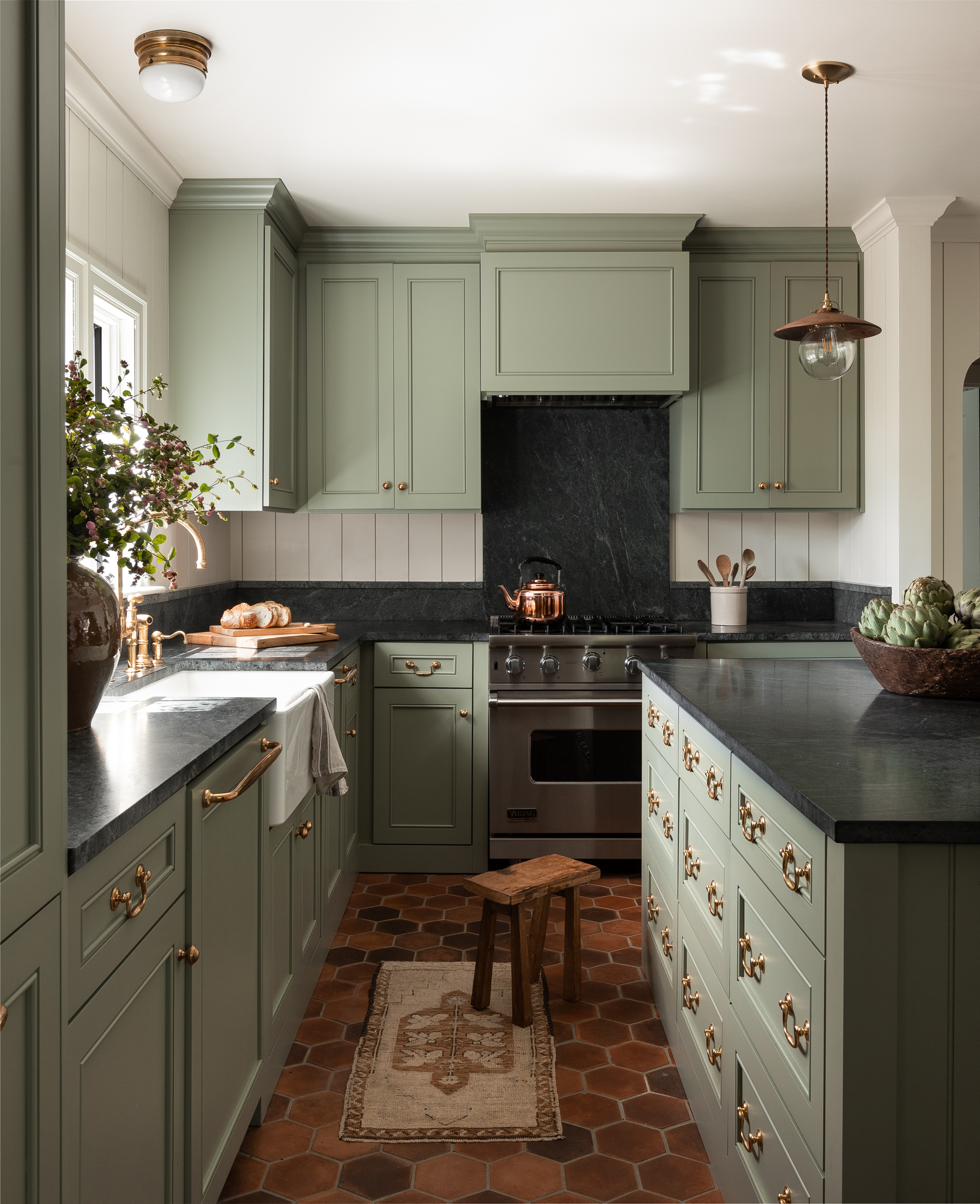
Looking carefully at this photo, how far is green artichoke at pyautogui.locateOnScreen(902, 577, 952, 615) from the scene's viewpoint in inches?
78.4

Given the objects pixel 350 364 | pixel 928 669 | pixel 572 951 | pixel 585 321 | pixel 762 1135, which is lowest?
pixel 572 951

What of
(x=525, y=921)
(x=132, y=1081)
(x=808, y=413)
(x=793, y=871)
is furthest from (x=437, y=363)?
(x=132, y=1081)

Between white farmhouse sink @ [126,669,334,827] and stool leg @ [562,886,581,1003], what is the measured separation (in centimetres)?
80

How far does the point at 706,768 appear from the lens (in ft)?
6.31

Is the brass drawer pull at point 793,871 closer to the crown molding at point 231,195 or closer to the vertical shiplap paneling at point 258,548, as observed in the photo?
the crown molding at point 231,195

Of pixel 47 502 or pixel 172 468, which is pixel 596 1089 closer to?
pixel 172 468

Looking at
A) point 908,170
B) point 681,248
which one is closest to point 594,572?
point 681,248

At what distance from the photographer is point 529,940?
2533 mm

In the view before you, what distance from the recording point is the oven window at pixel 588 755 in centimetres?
361

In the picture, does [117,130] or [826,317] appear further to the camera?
[117,130]

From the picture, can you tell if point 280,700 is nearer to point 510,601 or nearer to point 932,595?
point 932,595

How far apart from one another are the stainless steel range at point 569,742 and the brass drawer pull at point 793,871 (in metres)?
2.20

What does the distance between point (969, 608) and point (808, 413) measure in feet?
6.81

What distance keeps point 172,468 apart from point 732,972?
1.44 meters
